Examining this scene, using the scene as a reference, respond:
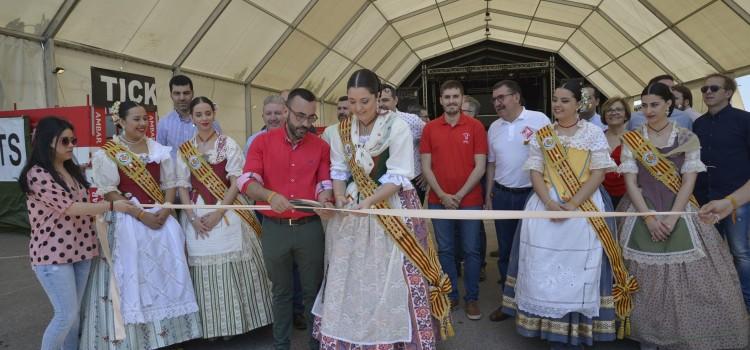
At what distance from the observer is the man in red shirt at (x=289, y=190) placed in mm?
2959

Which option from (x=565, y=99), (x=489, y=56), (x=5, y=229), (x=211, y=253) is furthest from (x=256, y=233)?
(x=489, y=56)

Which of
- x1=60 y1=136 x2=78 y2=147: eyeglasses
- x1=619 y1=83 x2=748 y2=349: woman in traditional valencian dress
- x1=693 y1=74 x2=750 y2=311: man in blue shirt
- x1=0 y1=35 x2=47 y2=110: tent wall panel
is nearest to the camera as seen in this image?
x1=60 y1=136 x2=78 y2=147: eyeglasses

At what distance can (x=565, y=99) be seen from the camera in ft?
10.8

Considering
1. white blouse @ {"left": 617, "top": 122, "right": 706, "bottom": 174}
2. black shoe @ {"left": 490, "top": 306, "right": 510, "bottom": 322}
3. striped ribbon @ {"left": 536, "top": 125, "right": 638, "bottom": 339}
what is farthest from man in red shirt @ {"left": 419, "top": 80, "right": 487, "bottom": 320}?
white blouse @ {"left": 617, "top": 122, "right": 706, "bottom": 174}

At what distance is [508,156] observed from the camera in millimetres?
4039

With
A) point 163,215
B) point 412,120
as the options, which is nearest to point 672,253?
point 412,120

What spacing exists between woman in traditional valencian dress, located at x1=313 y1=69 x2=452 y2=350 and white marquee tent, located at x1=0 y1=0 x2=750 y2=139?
5082 mm

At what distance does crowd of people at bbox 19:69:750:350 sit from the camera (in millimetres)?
2865

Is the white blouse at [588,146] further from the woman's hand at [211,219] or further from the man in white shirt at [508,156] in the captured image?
the woman's hand at [211,219]

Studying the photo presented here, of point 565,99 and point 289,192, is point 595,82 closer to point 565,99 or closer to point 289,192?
point 565,99

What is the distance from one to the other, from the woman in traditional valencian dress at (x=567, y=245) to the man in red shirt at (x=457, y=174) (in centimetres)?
62

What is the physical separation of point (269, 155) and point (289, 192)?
236 millimetres

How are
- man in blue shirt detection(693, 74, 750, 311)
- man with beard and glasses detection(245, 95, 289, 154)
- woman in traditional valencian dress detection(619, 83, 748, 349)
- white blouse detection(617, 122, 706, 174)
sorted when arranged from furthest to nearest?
man with beard and glasses detection(245, 95, 289, 154) < man in blue shirt detection(693, 74, 750, 311) < white blouse detection(617, 122, 706, 174) < woman in traditional valencian dress detection(619, 83, 748, 349)

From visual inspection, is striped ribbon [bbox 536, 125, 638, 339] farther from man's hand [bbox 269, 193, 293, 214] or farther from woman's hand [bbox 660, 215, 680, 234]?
man's hand [bbox 269, 193, 293, 214]
